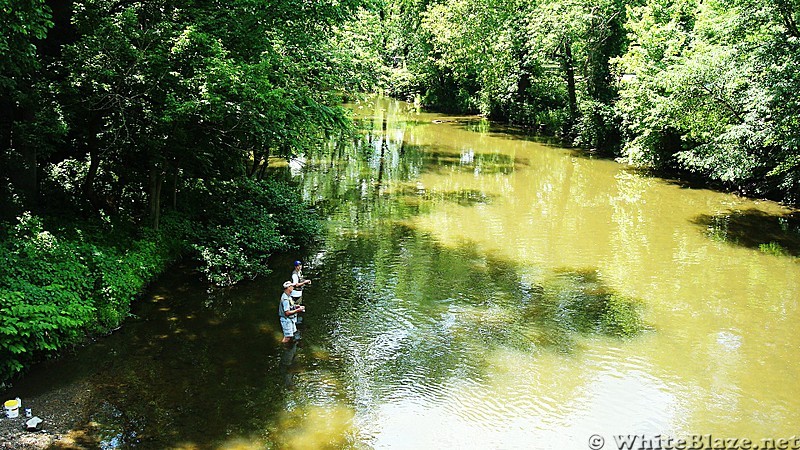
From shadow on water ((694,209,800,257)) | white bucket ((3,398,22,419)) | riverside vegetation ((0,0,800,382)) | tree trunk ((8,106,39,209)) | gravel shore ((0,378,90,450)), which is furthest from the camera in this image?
shadow on water ((694,209,800,257))

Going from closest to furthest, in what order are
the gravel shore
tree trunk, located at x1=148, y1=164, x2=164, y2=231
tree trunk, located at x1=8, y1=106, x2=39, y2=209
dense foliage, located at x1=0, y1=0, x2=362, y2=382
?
1. the gravel shore
2. dense foliage, located at x1=0, y1=0, x2=362, y2=382
3. tree trunk, located at x1=8, y1=106, x2=39, y2=209
4. tree trunk, located at x1=148, y1=164, x2=164, y2=231

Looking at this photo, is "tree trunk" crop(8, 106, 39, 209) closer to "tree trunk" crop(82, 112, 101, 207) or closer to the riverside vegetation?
the riverside vegetation

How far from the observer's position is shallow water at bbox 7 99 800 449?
8438mm

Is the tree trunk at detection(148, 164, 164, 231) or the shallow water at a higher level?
the tree trunk at detection(148, 164, 164, 231)

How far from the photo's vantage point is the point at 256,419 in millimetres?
8328

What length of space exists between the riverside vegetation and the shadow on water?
1.66 meters

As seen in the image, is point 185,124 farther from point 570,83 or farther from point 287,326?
point 570,83

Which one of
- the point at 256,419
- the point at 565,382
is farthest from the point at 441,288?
the point at 256,419

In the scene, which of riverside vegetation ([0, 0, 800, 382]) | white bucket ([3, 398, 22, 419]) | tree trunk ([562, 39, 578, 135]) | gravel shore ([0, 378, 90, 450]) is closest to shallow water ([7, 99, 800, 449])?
gravel shore ([0, 378, 90, 450])

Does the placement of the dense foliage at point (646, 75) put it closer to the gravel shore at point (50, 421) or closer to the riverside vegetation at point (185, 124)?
the riverside vegetation at point (185, 124)

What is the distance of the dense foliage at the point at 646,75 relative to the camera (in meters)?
18.7

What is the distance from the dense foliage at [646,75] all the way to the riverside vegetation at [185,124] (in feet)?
0.37

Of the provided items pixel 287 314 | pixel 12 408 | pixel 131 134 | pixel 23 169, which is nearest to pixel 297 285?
pixel 287 314

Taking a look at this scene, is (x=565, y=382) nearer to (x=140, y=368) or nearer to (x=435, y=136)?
(x=140, y=368)
